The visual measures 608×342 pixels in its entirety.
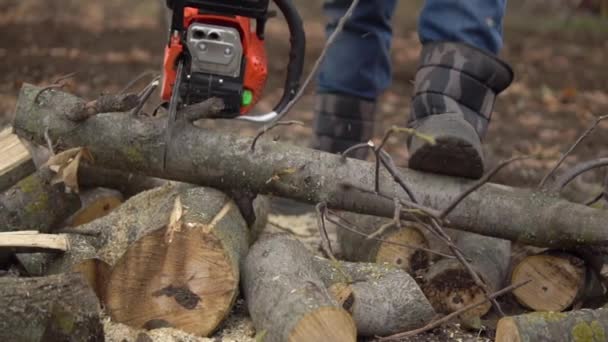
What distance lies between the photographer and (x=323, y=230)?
2457 millimetres

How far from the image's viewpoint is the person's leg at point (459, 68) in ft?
9.25

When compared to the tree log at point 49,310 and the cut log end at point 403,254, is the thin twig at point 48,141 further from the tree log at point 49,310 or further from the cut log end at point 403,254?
the cut log end at point 403,254

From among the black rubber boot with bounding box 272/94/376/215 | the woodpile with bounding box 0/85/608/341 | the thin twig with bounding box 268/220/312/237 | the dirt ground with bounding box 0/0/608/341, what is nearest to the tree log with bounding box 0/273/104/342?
the woodpile with bounding box 0/85/608/341

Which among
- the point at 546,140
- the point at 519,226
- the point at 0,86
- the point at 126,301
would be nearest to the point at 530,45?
the point at 546,140

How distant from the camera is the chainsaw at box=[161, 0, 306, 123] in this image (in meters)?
2.71

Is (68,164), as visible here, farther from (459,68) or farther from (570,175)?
(570,175)

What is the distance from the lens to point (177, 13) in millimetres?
2699

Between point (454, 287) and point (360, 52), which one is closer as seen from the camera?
point (454, 287)

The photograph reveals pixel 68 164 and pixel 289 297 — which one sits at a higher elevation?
pixel 68 164

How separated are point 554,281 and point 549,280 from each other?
2cm

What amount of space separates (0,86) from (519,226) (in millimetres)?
4298

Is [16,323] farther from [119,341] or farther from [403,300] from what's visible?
[403,300]

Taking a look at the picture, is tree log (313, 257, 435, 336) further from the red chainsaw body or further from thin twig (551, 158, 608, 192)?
the red chainsaw body

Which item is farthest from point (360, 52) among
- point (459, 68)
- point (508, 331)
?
point (508, 331)
